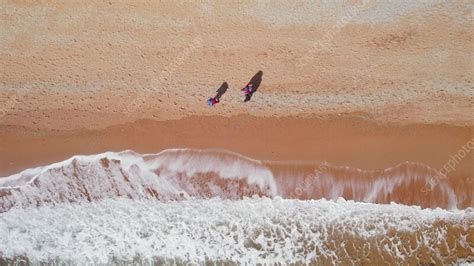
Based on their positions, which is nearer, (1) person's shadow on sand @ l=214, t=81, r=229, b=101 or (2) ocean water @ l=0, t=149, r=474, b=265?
(2) ocean water @ l=0, t=149, r=474, b=265

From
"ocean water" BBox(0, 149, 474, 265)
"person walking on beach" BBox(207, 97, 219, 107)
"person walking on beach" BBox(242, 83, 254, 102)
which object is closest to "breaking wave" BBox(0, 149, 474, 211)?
"ocean water" BBox(0, 149, 474, 265)

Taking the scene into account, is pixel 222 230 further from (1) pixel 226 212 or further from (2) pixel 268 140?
(2) pixel 268 140

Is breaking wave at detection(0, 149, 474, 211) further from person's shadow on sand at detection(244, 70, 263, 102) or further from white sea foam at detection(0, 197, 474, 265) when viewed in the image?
person's shadow on sand at detection(244, 70, 263, 102)

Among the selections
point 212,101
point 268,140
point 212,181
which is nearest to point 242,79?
point 212,101

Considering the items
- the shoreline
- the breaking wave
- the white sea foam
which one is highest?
the shoreline

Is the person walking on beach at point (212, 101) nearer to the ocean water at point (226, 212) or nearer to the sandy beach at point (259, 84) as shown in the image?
the sandy beach at point (259, 84)

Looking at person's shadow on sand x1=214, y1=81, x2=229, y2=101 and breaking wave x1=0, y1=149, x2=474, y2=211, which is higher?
person's shadow on sand x1=214, y1=81, x2=229, y2=101

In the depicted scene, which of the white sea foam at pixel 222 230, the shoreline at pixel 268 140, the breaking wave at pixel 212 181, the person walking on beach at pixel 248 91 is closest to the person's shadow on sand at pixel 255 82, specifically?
the person walking on beach at pixel 248 91
